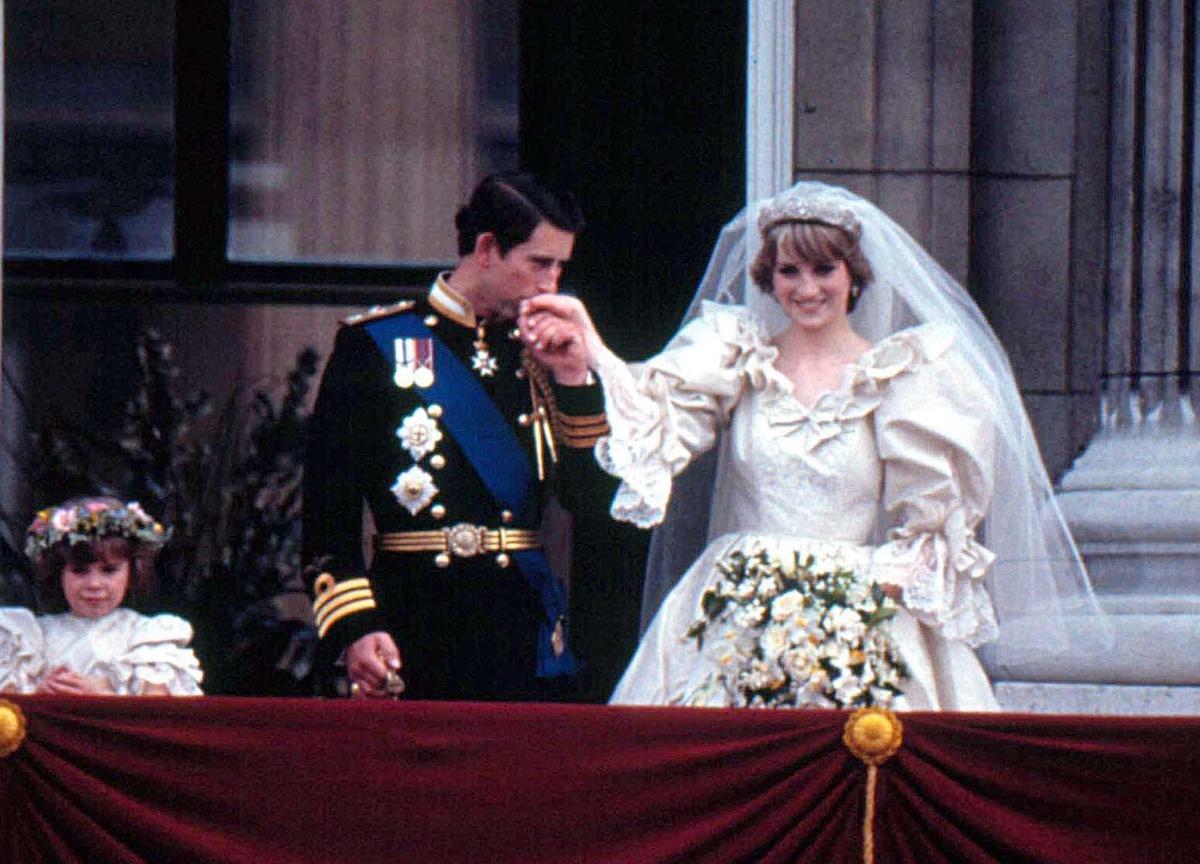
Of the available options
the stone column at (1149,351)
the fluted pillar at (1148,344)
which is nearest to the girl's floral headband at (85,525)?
the stone column at (1149,351)

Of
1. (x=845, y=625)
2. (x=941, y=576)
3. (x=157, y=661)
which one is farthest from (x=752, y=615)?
(x=157, y=661)

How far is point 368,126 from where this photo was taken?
317 inches

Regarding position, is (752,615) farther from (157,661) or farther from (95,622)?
(95,622)

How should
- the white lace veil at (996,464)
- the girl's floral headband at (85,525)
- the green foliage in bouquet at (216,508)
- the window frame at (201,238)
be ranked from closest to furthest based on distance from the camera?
the girl's floral headband at (85,525)
the white lace veil at (996,464)
the green foliage in bouquet at (216,508)
the window frame at (201,238)

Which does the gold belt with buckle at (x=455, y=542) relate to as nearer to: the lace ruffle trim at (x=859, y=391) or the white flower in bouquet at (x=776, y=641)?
the white flower in bouquet at (x=776, y=641)

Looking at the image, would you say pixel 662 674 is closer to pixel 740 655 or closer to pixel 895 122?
pixel 740 655

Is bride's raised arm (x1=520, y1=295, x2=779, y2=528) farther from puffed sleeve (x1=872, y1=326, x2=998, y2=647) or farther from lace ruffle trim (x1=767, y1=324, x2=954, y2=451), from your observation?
puffed sleeve (x1=872, y1=326, x2=998, y2=647)

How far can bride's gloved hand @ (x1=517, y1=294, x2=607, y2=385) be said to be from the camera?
5.27 metres

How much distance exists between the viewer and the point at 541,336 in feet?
17.3

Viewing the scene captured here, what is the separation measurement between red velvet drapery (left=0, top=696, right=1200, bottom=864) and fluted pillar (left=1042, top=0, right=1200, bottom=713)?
7.42 ft

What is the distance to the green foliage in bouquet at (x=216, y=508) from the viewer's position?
705 cm

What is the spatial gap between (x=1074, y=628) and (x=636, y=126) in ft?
6.87

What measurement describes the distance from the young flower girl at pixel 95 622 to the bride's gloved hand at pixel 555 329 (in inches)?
40.6

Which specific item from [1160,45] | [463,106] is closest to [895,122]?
[1160,45]
